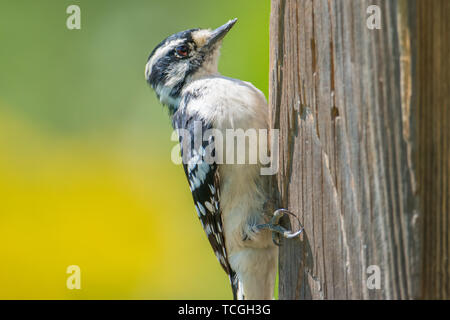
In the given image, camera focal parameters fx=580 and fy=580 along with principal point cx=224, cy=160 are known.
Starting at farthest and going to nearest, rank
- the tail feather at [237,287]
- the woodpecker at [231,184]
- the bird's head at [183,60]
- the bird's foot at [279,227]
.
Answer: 1. the bird's head at [183,60]
2. the tail feather at [237,287]
3. the woodpecker at [231,184]
4. the bird's foot at [279,227]

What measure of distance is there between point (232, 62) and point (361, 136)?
13.0 feet

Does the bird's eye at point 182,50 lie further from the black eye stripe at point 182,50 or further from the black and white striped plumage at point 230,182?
the black and white striped plumage at point 230,182

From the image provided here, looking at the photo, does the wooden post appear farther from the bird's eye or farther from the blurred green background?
the blurred green background

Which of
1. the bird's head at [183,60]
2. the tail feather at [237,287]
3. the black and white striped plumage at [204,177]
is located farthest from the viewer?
the bird's head at [183,60]

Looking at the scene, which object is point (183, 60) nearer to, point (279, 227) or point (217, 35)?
point (217, 35)

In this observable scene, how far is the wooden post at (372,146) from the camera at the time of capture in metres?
2.12

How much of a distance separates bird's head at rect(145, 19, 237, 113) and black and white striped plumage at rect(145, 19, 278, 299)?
0.09 meters

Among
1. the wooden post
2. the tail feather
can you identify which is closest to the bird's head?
the tail feather

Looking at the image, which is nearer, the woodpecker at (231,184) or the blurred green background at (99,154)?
the woodpecker at (231,184)

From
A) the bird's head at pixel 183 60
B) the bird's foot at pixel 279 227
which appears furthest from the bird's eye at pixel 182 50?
the bird's foot at pixel 279 227

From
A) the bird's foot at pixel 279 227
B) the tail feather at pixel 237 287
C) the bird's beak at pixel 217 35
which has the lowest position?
the tail feather at pixel 237 287

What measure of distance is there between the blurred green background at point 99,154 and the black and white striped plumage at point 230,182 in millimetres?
1712

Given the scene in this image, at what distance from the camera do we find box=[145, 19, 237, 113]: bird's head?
4.31 m
